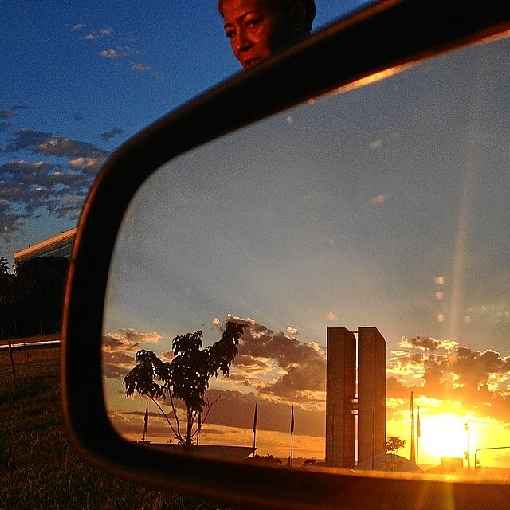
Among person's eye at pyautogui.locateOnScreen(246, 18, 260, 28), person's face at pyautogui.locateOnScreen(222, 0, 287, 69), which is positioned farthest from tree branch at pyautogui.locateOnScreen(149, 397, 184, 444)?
person's eye at pyautogui.locateOnScreen(246, 18, 260, 28)

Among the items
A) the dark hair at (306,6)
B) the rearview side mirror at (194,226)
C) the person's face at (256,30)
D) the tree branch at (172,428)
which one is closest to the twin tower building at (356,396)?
the rearview side mirror at (194,226)

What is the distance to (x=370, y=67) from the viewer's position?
134 centimetres

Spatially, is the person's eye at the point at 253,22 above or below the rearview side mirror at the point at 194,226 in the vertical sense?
above

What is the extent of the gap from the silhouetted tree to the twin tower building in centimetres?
25

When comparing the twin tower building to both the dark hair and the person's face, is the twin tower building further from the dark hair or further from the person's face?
the dark hair

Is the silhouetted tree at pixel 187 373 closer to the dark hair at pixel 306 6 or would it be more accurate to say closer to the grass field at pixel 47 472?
the grass field at pixel 47 472

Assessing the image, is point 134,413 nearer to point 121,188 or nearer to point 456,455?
point 121,188

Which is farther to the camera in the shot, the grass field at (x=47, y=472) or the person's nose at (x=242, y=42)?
the grass field at (x=47, y=472)

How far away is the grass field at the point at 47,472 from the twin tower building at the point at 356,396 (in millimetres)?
328

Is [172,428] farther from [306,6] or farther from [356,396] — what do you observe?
[306,6]

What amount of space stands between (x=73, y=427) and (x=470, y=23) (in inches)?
48.1

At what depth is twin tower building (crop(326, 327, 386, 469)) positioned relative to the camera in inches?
56.1

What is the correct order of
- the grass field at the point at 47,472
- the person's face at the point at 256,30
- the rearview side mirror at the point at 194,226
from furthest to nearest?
the grass field at the point at 47,472 < the person's face at the point at 256,30 < the rearview side mirror at the point at 194,226

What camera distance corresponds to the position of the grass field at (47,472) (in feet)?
24.1
